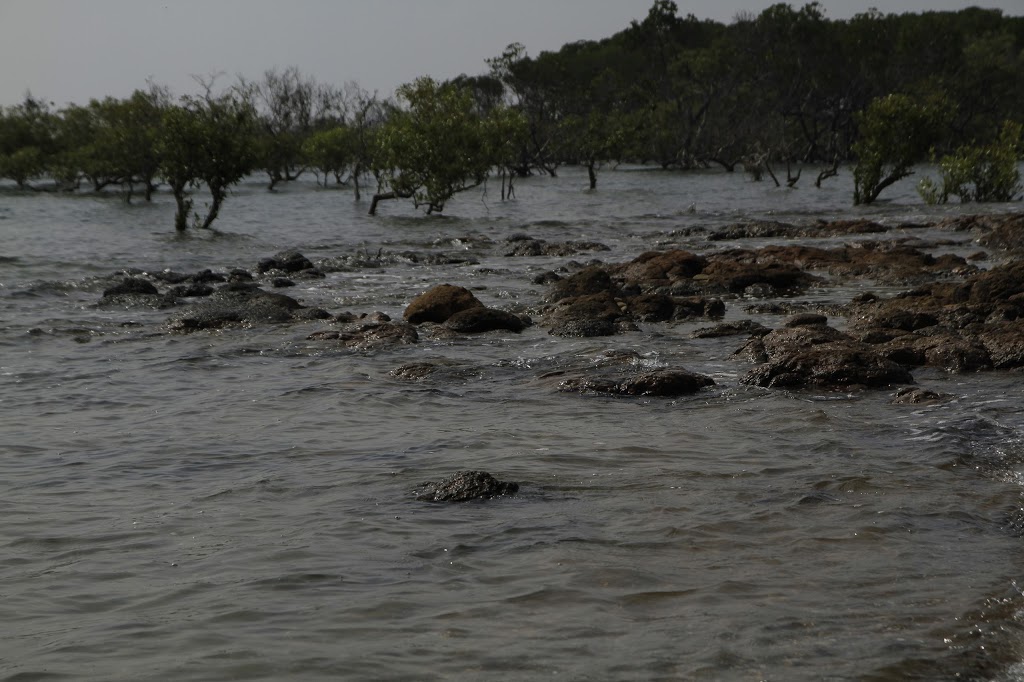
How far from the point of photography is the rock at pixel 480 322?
42.0 feet

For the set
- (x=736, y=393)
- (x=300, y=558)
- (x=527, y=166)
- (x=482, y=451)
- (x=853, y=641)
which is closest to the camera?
(x=853, y=641)

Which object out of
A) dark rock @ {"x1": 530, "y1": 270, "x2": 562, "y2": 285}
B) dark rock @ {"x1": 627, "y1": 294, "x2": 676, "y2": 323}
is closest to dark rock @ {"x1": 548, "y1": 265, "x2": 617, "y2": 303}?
dark rock @ {"x1": 627, "y1": 294, "x2": 676, "y2": 323}

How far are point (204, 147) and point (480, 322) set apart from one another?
64.5ft

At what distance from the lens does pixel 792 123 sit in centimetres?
7500

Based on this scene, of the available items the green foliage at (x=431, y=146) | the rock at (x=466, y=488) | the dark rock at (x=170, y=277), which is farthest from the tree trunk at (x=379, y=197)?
the rock at (x=466, y=488)

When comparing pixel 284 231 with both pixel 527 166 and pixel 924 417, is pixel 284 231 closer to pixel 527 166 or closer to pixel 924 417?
pixel 924 417

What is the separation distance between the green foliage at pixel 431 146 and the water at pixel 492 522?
78.6ft

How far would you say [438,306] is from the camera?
13531 millimetres

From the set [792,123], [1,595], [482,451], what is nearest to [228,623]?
[1,595]

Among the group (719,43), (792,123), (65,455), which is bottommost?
(65,455)

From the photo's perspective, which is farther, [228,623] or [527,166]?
[527,166]

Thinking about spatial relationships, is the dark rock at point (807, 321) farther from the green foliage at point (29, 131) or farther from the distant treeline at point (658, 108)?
the green foliage at point (29, 131)

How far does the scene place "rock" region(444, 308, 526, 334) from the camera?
12812mm

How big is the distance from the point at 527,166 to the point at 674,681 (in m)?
63.5
